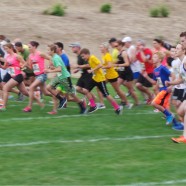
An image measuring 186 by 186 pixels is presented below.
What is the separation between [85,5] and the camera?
40.7 metres

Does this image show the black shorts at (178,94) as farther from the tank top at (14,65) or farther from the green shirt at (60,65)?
the tank top at (14,65)

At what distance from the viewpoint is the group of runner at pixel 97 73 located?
14.8 metres

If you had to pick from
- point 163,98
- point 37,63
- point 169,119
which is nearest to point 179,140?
point 169,119

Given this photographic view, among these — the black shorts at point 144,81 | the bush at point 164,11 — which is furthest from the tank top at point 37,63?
the bush at point 164,11

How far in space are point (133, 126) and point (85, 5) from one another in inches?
1053

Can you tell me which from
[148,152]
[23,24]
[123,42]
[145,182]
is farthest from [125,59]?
[23,24]

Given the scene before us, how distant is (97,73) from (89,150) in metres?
5.00

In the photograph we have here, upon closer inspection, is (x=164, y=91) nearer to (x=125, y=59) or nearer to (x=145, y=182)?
(x=125, y=59)

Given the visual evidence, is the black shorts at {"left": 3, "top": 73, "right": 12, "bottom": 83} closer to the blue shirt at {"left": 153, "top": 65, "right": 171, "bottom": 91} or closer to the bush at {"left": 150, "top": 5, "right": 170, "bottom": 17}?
the blue shirt at {"left": 153, "top": 65, "right": 171, "bottom": 91}

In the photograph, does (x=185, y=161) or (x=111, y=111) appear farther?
(x=111, y=111)

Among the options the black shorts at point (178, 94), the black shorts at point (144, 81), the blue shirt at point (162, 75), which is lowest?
the black shorts at point (144, 81)

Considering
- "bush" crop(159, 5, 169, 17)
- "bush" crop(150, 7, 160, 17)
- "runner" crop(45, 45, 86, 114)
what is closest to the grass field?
"runner" crop(45, 45, 86, 114)

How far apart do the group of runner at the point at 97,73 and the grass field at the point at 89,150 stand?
1.60 ft

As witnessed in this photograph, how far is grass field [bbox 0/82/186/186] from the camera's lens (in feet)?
33.2
